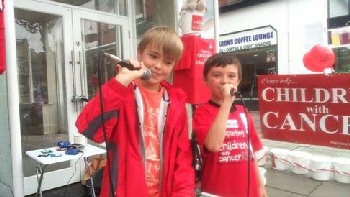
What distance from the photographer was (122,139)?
1325 millimetres

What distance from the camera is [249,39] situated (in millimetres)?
12633

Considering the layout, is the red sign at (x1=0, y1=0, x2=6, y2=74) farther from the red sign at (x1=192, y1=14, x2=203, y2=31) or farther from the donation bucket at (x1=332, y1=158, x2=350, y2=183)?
the donation bucket at (x1=332, y1=158, x2=350, y2=183)

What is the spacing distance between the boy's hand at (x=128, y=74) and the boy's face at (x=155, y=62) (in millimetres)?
160

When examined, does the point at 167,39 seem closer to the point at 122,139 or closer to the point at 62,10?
the point at 122,139

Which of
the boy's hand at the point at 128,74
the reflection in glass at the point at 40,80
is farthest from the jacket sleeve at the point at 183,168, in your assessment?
the reflection in glass at the point at 40,80

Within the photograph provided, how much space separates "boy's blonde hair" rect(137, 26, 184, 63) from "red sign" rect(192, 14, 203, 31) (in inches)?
110

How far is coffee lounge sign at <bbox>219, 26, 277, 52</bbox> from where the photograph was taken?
11836 mm

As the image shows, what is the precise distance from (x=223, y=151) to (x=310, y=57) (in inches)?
112

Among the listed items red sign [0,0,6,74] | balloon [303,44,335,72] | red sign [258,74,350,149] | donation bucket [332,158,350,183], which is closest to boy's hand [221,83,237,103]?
red sign [0,0,6,74]

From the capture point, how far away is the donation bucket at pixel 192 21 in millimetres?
4172

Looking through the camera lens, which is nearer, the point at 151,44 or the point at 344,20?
the point at 151,44

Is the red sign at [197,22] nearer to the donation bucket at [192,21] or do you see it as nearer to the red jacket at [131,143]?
the donation bucket at [192,21]

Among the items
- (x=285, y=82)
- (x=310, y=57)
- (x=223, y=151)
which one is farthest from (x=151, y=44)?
(x=310, y=57)

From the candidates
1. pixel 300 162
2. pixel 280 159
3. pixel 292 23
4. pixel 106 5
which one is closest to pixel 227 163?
pixel 300 162
